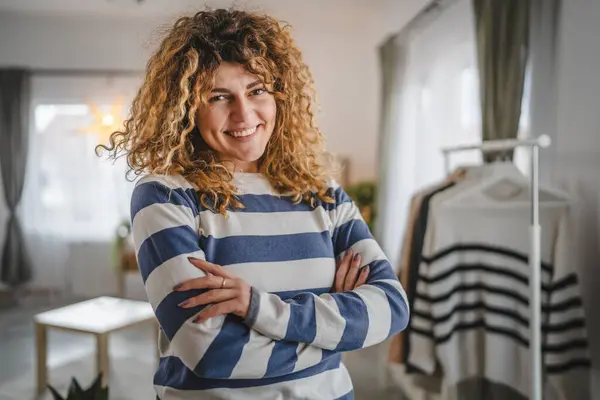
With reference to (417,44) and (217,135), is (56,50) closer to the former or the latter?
(417,44)

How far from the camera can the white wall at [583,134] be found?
209cm

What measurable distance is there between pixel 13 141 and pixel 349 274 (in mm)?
5442

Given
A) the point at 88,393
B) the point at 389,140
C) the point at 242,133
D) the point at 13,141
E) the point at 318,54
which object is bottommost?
the point at 88,393

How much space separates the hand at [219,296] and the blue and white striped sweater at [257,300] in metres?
0.01

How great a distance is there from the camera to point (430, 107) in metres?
3.89

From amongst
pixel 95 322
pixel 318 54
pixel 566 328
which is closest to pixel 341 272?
pixel 566 328

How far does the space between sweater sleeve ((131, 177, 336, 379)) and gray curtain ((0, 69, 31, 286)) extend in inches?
206

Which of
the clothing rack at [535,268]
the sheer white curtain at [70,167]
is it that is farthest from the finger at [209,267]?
the sheer white curtain at [70,167]

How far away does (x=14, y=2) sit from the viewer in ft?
17.4

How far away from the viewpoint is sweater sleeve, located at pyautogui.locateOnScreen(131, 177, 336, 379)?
91cm

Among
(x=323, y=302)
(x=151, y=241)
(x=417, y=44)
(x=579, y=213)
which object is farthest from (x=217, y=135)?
(x=417, y=44)

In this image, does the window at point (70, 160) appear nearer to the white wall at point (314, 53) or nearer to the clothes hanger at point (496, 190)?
the white wall at point (314, 53)

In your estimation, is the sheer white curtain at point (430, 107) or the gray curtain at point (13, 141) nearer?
the sheer white curtain at point (430, 107)

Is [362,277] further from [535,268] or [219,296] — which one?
[535,268]
